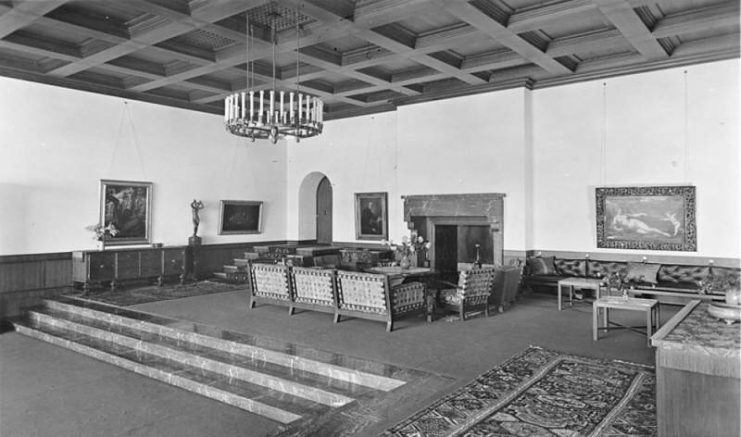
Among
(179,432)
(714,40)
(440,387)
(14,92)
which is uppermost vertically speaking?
(714,40)

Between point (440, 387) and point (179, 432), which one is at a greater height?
point (440, 387)

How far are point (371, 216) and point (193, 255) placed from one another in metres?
4.29

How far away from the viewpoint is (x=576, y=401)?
4.12m

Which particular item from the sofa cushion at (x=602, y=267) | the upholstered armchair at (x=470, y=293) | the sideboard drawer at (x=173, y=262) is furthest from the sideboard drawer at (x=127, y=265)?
the sofa cushion at (x=602, y=267)

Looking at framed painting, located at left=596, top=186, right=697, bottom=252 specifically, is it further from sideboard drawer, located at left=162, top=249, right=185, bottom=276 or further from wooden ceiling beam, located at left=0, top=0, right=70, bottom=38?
wooden ceiling beam, located at left=0, top=0, right=70, bottom=38

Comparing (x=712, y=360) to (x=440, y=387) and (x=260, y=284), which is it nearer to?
(x=440, y=387)

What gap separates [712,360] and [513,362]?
2.54 metres

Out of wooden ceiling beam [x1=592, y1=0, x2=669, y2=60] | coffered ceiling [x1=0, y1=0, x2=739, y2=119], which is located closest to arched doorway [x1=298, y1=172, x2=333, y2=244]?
coffered ceiling [x1=0, y1=0, x2=739, y2=119]

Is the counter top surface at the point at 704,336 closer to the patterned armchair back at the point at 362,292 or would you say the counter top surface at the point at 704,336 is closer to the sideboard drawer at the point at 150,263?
the patterned armchair back at the point at 362,292

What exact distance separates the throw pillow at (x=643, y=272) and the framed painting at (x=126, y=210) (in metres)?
9.31

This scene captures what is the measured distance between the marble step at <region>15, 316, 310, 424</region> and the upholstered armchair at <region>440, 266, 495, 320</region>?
10.1 ft

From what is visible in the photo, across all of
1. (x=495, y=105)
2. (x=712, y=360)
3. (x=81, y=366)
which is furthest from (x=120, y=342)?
(x=495, y=105)

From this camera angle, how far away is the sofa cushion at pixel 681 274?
8117 mm

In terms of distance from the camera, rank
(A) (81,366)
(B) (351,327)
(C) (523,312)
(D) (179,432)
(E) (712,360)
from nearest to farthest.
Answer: (E) (712,360)
(D) (179,432)
(A) (81,366)
(B) (351,327)
(C) (523,312)
